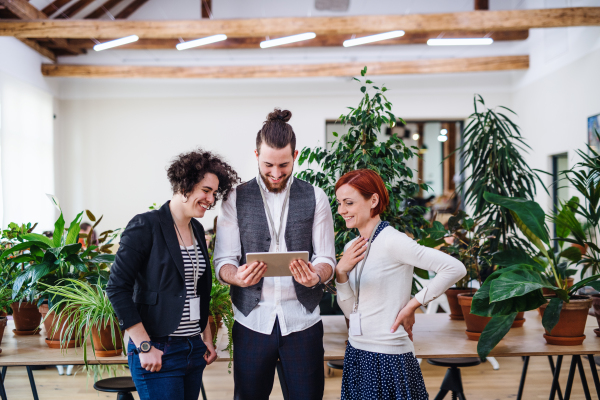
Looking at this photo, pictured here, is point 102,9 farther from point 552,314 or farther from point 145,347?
point 552,314

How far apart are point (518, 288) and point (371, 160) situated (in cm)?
103

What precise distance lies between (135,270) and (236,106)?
7.66 metres

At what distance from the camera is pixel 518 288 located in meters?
2.18

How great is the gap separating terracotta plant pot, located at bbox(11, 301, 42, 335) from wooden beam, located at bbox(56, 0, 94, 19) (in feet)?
23.6

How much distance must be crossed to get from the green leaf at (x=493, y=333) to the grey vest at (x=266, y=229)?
840mm

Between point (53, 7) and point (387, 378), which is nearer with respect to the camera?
point (387, 378)

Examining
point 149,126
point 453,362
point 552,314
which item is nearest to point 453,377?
point 453,362

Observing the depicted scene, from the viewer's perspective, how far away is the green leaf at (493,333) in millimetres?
2264

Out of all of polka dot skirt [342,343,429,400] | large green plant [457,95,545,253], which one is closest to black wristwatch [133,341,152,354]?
polka dot skirt [342,343,429,400]

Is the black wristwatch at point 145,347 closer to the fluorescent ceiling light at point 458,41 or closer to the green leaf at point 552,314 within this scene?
the green leaf at point 552,314

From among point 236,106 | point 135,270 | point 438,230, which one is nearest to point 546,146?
point 236,106

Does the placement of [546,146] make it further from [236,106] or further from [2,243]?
[2,243]

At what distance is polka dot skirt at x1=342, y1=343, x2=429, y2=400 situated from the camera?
5.87 feet

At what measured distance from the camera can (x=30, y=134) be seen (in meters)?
7.96
